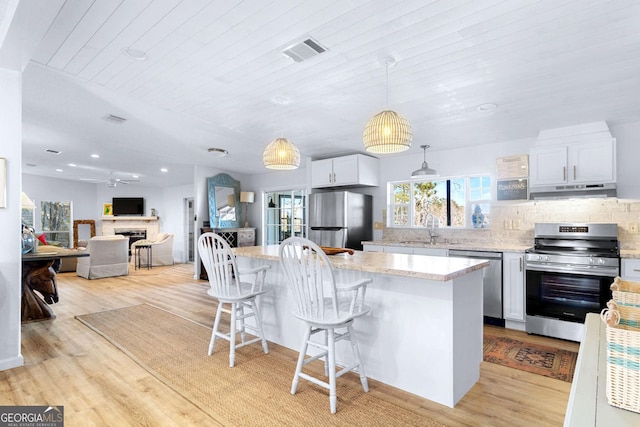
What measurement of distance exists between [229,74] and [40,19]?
1.22 meters

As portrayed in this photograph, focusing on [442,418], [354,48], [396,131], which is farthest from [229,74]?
[442,418]

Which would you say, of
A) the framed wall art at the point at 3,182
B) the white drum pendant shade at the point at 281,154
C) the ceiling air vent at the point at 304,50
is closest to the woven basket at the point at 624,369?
the ceiling air vent at the point at 304,50

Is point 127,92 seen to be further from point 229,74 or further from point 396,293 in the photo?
point 396,293

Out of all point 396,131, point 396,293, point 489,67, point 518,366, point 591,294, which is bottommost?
point 518,366

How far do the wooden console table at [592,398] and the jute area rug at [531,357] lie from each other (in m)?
2.15

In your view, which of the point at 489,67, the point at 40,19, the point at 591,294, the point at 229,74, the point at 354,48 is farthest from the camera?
the point at 591,294

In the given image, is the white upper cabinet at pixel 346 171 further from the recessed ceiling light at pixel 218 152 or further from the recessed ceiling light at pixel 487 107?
the recessed ceiling light at pixel 487 107

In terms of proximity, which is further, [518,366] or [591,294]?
[591,294]

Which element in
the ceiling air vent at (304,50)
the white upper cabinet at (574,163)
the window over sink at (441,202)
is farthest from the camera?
the window over sink at (441,202)

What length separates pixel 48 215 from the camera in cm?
1009

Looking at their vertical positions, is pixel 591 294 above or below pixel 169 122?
below

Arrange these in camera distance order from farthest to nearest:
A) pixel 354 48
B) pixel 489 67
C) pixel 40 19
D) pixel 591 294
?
pixel 591 294
pixel 489 67
pixel 354 48
pixel 40 19

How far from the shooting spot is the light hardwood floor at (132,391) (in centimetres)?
209

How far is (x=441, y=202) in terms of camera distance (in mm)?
5234
